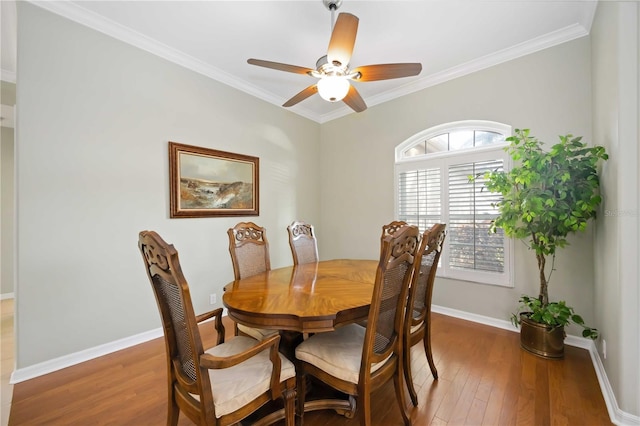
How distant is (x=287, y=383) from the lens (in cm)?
137

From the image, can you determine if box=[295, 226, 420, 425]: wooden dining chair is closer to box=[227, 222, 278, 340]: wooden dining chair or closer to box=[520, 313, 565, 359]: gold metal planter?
box=[227, 222, 278, 340]: wooden dining chair

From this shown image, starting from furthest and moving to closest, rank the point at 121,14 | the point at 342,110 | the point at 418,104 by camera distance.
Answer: the point at 342,110, the point at 418,104, the point at 121,14

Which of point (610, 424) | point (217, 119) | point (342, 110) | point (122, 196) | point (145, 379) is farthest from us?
point (342, 110)

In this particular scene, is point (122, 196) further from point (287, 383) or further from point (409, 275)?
point (409, 275)

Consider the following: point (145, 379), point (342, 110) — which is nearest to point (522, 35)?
point (342, 110)

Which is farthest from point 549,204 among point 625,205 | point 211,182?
point 211,182

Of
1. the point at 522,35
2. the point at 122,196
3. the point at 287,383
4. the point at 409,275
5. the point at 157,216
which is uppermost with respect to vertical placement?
→ the point at 522,35

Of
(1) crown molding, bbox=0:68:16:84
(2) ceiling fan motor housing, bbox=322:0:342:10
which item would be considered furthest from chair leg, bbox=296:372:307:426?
(1) crown molding, bbox=0:68:16:84

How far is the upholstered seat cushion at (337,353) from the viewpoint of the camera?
1384 millimetres

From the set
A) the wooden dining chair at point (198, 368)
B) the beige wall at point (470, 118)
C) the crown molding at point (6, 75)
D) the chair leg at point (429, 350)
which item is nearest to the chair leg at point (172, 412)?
the wooden dining chair at point (198, 368)

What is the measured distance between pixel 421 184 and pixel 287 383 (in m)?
2.99

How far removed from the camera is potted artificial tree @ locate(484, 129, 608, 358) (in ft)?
6.78

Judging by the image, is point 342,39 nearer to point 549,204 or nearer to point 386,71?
point 386,71

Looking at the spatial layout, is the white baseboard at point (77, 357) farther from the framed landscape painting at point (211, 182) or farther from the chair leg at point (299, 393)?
the chair leg at point (299, 393)
